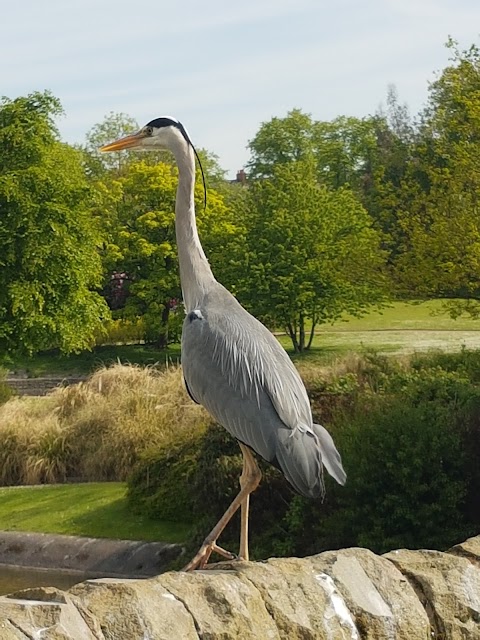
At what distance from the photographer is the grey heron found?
26.1ft

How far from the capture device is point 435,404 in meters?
17.0

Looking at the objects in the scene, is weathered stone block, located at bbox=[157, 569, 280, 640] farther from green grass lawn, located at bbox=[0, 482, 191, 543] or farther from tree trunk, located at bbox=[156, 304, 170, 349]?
tree trunk, located at bbox=[156, 304, 170, 349]

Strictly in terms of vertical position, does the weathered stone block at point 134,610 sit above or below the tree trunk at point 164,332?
above

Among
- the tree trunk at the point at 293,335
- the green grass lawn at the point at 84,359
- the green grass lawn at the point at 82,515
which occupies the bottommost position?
the green grass lawn at the point at 84,359

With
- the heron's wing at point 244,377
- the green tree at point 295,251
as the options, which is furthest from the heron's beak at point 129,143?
the green tree at point 295,251

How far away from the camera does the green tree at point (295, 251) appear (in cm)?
4569

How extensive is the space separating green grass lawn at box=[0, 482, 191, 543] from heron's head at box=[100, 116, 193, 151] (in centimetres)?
1029

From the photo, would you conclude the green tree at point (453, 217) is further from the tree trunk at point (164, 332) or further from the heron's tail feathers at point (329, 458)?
the tree trunk at point (164, 332)

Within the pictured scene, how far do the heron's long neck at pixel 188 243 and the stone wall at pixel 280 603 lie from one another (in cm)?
272

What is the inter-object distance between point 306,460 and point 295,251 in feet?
125

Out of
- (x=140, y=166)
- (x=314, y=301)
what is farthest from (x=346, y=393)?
(x=140, y=166)

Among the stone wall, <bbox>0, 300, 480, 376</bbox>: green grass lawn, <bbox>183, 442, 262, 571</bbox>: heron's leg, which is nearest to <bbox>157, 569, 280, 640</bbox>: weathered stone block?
the stone wall

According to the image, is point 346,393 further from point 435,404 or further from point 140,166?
point 140,166

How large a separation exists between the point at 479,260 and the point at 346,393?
605 centimetres
